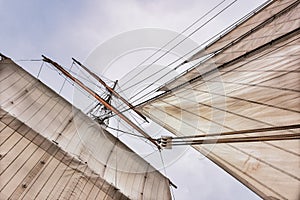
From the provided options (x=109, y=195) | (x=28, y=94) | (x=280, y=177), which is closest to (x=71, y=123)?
(x=28, y=94)

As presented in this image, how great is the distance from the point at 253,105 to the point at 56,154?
466 centimetres

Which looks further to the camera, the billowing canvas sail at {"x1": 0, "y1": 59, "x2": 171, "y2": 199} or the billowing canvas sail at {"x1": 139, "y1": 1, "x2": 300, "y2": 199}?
the billowing canvas sail at {"x1": 0, "y1": 59, "x2": 171, "y2": 199}

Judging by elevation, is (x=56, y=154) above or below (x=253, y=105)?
below

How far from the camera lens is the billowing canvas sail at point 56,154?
466cm

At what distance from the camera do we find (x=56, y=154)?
17.6 ft

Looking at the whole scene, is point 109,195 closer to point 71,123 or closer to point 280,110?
point 71,123

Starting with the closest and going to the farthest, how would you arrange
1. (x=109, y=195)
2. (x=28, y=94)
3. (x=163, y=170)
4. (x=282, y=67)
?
(x=282, y=67) < (x=109, y=195) < (x=28, y=94) < (x=163, y=170)

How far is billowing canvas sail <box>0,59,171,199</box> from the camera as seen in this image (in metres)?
4.66

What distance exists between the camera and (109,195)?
5387 millimetres

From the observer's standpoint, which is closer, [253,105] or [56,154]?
[253,105]

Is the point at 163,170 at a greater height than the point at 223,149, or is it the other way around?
the point at 163,170

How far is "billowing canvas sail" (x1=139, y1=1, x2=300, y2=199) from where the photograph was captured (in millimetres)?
2150

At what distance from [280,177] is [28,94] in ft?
21.5

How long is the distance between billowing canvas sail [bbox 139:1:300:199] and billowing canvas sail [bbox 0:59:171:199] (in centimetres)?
207
